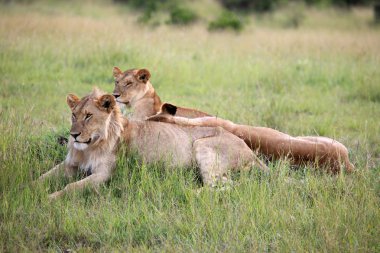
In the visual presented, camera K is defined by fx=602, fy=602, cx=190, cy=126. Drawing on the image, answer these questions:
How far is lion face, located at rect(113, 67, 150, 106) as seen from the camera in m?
6.07

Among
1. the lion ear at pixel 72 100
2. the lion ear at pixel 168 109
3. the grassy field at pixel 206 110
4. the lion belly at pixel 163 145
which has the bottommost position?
the grassy field at pixel 206 110

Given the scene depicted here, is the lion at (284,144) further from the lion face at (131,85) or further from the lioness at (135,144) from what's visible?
the lion face at (131,85)

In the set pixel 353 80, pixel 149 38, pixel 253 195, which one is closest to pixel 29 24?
pixel 149 38

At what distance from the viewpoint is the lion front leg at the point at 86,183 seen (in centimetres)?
405

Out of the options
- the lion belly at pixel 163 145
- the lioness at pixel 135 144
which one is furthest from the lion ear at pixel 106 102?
the lion belly at pixel 163 145

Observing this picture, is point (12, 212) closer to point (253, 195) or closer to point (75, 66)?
point (253, 195)

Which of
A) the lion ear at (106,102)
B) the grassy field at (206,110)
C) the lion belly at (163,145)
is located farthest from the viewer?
the lion belly at (163,145)

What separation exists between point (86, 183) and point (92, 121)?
0.45 meters

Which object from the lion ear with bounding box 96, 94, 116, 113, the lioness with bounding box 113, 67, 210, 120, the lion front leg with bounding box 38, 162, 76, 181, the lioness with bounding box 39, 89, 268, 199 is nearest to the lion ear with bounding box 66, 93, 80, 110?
the lioness with bounding box 39, 89, 268, 199

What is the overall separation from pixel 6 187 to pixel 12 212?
40 centimetres

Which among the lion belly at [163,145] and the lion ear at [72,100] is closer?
the lion ear at [72,100]

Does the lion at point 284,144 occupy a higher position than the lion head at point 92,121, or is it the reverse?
the lion head at point 92,121

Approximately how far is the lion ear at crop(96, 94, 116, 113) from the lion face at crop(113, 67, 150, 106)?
1.65 meters

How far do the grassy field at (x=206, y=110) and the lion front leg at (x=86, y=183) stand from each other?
60mm
